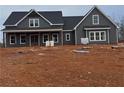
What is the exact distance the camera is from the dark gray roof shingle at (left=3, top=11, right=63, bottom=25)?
4035cm

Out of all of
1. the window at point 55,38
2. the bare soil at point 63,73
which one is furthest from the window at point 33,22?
the bare soil at point 63,73

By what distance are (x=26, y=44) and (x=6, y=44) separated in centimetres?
232

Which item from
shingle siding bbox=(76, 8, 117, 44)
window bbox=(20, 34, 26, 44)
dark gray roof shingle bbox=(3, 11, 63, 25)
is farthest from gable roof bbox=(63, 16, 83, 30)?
window bbox=(20, 34, 26, 44)

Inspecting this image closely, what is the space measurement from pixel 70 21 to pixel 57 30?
3233 mm

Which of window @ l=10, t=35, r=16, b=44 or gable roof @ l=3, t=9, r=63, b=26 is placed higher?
gable roof @ l=3, t=9, r=63, b=26

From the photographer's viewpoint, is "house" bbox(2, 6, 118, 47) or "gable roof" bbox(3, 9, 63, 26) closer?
"house" bbox(2, 6, 118, 47)

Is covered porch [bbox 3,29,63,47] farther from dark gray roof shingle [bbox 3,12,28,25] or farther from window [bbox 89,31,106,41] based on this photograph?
window [bbox 89,31,106,41]

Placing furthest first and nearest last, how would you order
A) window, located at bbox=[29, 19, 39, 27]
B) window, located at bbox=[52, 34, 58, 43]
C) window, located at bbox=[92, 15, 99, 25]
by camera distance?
window, located at bbox=[29, 19, 39, 27], window, located at bbox=[52, 34, 58, 43], window, located at bbox=[92, 15, 99, 25]

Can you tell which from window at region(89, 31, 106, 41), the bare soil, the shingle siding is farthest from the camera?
the shingle siding

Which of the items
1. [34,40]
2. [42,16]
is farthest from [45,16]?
[34,40]

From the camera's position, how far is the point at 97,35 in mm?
38938

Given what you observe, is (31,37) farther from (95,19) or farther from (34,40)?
(95,19)

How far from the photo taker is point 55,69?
53.2ft
